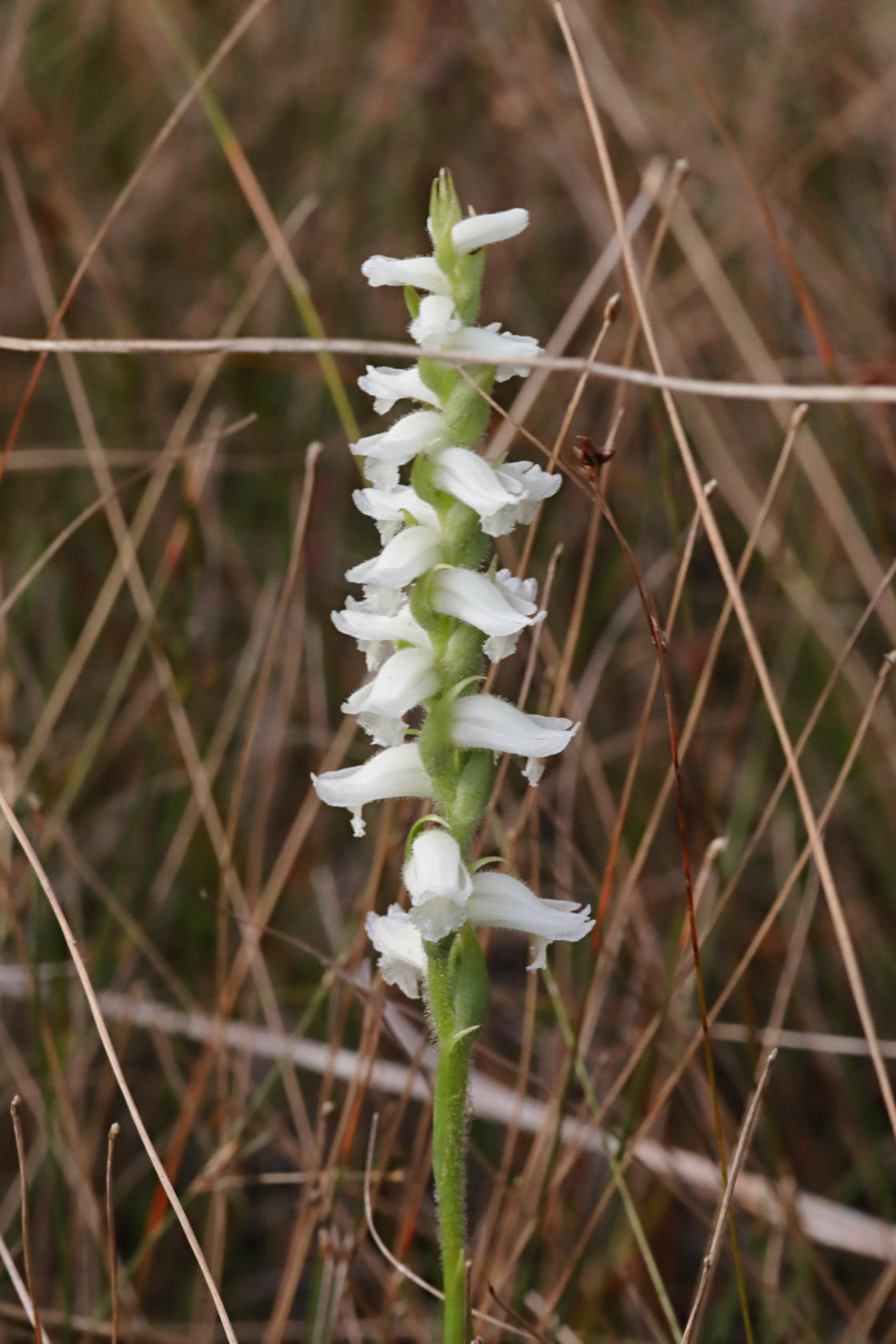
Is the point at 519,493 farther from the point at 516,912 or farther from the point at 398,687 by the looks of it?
the point at 516,912

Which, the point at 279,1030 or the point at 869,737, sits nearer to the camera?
the point at 279,1030

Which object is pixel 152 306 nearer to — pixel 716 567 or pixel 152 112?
pixel 152 112

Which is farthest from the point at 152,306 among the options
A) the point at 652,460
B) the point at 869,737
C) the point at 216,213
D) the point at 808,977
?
the point at 808,977

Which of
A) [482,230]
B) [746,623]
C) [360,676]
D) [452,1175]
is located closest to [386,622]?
[482,230]

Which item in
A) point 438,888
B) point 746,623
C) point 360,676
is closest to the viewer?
point 438,888

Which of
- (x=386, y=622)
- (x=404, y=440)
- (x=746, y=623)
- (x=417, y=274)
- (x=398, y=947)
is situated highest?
(x=417, y=274)
